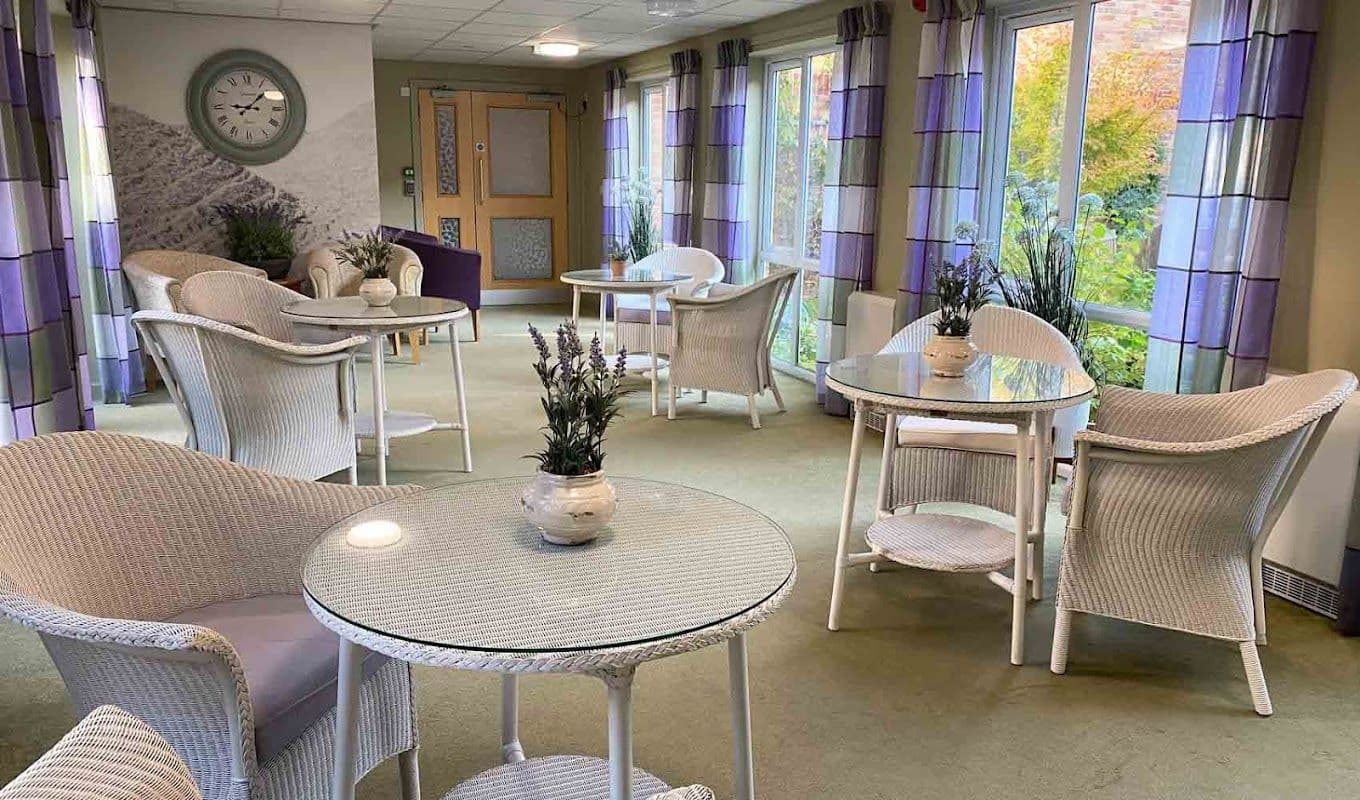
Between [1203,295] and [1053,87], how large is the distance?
1532 mm

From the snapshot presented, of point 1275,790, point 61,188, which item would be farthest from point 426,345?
point 1275,790

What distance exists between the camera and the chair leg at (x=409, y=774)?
1896 millimetres

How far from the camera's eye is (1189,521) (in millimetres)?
2451

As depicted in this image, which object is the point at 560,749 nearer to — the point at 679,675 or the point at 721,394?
the point at 679,675

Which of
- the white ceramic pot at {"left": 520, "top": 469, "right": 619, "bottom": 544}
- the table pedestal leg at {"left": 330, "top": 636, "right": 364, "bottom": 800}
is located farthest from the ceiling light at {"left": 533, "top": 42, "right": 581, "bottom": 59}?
the table pedestal leg at {"left": 330, "top": 636, "right": 364, "bottom": 800}

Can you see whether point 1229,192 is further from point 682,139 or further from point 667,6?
point 682,139

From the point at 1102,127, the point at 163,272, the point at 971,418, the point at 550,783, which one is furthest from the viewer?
the point at 163,272

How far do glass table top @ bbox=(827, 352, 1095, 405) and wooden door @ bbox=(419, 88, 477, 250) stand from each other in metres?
7.19

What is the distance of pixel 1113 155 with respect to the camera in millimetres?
4184

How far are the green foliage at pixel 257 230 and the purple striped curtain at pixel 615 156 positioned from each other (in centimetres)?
265

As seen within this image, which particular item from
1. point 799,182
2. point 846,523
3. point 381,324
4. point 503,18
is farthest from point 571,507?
point 503,18

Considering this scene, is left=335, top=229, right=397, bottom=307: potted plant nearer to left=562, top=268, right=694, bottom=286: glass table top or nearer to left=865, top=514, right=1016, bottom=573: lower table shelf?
left=562, top=268, right=694, bottom=286: glass table top

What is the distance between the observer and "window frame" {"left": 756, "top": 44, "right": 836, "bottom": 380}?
6.35 meters

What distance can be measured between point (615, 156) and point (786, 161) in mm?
2510
